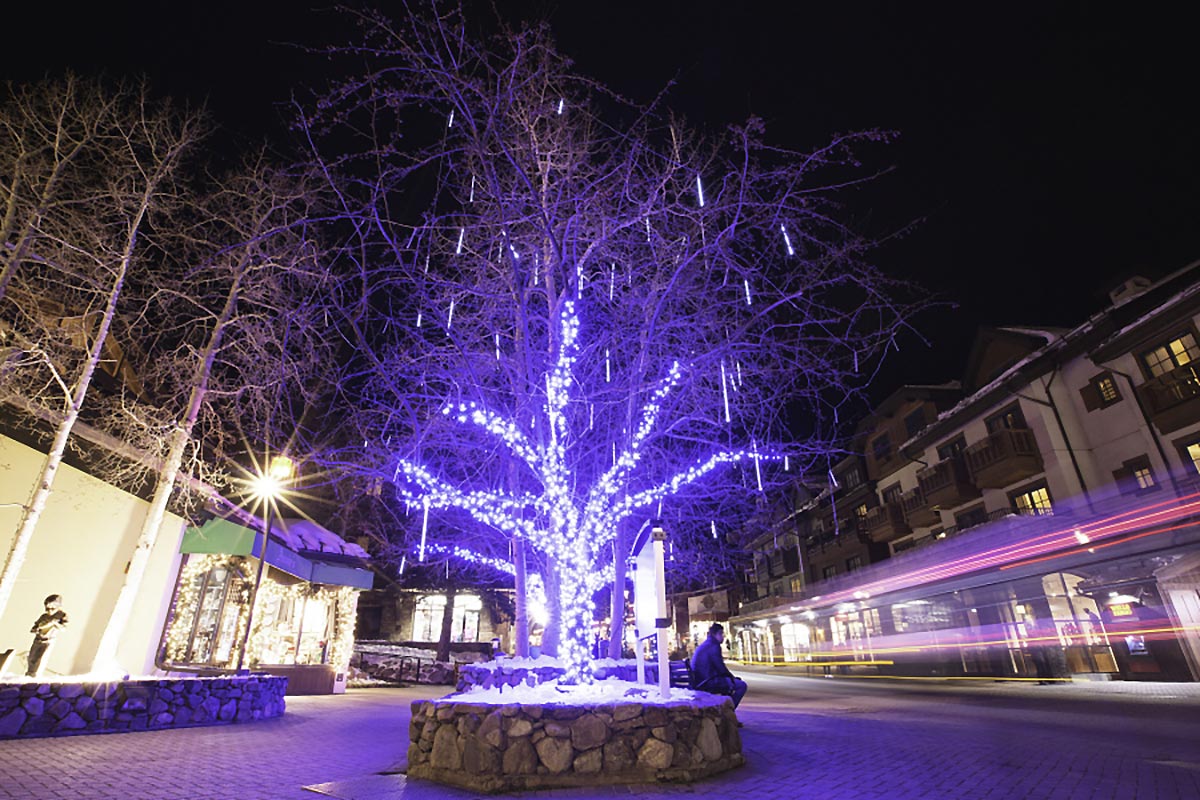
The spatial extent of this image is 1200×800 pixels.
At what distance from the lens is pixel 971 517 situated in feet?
86.2

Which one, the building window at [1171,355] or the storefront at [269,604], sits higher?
the building window at [1171,355]

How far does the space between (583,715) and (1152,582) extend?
2001cm

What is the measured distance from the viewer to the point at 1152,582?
1723cm

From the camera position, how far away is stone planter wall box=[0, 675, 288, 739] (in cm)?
832

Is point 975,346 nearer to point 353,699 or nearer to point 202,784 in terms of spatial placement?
point 353,699

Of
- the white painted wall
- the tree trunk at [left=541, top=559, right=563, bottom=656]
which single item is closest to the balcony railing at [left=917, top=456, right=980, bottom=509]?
the tree trunk at [left=541, top=559, right=563, bottom=656]

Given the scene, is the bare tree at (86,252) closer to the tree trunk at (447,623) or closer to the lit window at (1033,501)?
the tree trunk at (447,623)

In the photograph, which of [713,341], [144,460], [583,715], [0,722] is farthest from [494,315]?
[0,722]

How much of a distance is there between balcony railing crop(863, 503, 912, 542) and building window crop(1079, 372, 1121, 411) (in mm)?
12163

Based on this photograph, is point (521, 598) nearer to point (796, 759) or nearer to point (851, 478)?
point (796, 759)

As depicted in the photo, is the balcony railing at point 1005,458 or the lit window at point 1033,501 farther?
the balcony railing at point 1005,458

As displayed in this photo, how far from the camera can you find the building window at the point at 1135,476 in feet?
60.1

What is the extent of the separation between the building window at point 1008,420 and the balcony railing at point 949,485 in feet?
6.70

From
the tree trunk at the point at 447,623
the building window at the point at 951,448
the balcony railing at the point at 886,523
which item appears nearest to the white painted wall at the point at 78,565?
the tree trunk at the point at 447,623
